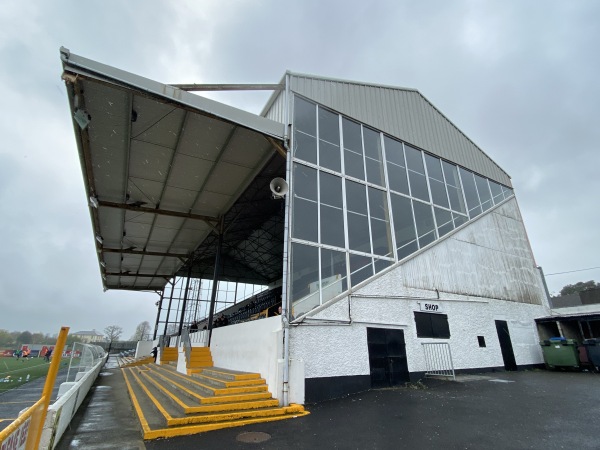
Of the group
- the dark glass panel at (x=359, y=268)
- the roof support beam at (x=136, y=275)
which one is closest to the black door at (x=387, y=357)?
the dark glass panel at (x=359, y=268)

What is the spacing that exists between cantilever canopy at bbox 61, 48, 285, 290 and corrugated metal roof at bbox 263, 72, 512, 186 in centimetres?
240

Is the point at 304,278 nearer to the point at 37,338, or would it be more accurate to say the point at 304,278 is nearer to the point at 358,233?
the point at 358,233

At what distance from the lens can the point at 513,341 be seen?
13.2m

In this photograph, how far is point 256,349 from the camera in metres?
8.46

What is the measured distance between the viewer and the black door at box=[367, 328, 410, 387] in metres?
8.77

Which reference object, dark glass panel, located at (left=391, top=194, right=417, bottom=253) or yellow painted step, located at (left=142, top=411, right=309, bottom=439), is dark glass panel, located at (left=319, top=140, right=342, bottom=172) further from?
yellow painted step, located at (left=142, top=411, right=309, bottom=439)

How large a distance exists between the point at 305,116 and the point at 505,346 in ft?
41.8

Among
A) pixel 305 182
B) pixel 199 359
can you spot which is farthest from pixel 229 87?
pixel 199 359

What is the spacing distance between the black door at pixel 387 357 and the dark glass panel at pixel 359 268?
1549mm

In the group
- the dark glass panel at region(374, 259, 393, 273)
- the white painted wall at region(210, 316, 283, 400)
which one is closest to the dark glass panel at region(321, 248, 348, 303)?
the dark glass panel at region(374, 259, 393, 273)

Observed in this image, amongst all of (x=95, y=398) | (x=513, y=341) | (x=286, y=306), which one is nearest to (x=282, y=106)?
(x=286, y=306)

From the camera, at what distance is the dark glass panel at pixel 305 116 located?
10523 mm

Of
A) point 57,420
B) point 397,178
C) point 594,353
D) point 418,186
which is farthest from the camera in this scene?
point 418,186

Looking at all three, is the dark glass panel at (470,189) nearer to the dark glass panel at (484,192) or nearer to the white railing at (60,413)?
the dark glass panel at (484,192)
